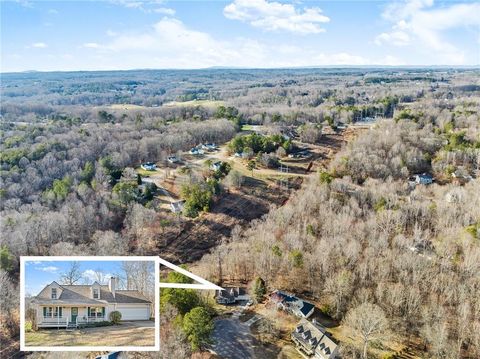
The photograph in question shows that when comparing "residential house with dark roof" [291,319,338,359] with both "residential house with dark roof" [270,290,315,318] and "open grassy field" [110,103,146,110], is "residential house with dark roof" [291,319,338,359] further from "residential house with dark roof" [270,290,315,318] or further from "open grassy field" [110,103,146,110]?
"open grassy field" [110,103,146,110]

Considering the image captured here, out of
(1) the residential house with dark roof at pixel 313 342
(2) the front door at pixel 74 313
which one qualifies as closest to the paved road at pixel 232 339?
(1) the residential house with dark roof at pixel 313 342

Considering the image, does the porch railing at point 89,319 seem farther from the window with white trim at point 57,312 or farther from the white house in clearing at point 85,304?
the window with white trim at point 57,312

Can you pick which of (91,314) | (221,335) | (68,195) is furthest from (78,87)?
(91,314)

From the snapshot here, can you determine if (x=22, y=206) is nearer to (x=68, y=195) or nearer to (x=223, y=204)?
(x=68, y=195)

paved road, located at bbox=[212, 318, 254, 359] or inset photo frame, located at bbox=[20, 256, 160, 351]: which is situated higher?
inset photo frame, located at bbox=[20, 256, 160, 351]

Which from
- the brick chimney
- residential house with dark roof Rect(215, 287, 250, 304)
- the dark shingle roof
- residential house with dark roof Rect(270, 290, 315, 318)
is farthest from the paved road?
the brick chimney

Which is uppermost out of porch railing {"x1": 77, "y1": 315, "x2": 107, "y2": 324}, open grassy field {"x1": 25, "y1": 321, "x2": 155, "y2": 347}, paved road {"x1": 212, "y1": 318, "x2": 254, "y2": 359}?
porch railing {"x1": 77, "y1": 315, "x2": 107, "y2": 324}

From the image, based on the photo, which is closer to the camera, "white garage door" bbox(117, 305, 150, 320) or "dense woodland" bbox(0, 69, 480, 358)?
"white garage door" bbox(117, 305, 150, 320)
